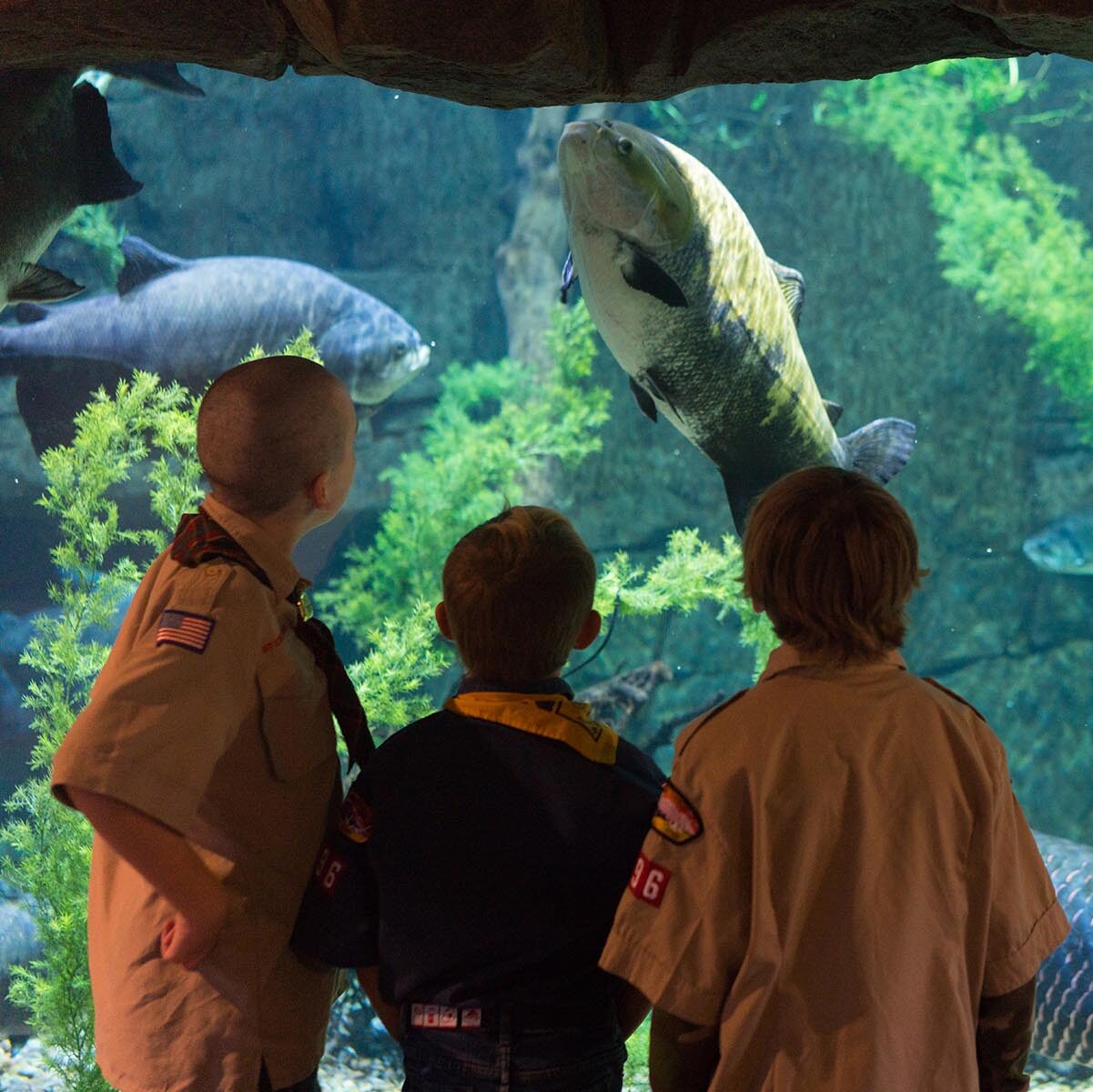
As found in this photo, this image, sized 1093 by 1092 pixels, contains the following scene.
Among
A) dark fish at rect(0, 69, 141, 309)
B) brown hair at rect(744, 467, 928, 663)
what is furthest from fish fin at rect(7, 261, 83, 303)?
brown hair at rect(744, 467, 928, 663)

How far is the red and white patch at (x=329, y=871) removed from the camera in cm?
134

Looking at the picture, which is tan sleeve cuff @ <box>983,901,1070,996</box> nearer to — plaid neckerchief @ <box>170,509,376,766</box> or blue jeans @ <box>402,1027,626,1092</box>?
blue jeans @ <box>402,1027,626,1092</box>

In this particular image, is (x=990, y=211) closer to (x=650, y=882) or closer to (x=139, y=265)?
(x=139, y=265)

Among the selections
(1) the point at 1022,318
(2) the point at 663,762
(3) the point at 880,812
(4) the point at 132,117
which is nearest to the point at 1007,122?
(1) the point at 1022,318

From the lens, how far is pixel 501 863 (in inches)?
49.3

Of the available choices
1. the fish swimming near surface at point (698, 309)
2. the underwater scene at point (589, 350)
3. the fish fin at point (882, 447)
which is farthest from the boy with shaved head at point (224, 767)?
the underwater scene at point (589, 350)

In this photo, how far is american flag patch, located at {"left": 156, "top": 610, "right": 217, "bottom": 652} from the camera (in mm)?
1265

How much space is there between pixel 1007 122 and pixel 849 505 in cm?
1250

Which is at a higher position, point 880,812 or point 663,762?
point 880,812

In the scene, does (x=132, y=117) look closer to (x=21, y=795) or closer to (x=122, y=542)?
(x=122, y=542)

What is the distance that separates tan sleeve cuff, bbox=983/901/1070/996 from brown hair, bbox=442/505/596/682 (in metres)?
0.64

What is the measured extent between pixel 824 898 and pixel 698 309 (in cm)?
231

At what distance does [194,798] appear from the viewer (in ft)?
4.05

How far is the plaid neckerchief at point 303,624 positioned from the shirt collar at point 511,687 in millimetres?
203
